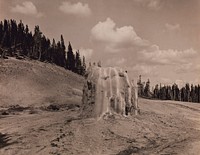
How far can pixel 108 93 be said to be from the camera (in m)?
17.0

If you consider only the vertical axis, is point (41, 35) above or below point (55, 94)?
above

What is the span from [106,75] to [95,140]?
4129mm

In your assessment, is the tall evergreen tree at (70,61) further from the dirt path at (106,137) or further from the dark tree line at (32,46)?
the dirt path at (106,137)

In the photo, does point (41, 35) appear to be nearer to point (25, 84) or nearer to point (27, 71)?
point (27, 71)

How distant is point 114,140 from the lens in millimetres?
14297

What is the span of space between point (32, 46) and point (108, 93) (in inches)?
2281

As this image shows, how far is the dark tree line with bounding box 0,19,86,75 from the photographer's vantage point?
67.6 metres

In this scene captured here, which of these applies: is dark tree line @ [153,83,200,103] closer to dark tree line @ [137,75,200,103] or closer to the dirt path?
dark tree line @ [137,75,200,103]

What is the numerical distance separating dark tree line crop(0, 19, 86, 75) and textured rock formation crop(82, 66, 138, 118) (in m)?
46.7

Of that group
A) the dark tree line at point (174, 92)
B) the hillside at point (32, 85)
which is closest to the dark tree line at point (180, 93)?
the dark tree line at point (174, 92)

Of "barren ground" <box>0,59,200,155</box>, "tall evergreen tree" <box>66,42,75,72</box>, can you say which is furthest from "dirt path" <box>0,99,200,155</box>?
"tall evergreen tree" <box>66,42,75,72</box>

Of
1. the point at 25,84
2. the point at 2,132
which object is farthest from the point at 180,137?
the point at 25,84

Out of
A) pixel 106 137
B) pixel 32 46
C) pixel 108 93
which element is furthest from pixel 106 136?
pixel 32 46

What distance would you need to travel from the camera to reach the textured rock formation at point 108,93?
16.9 meters
